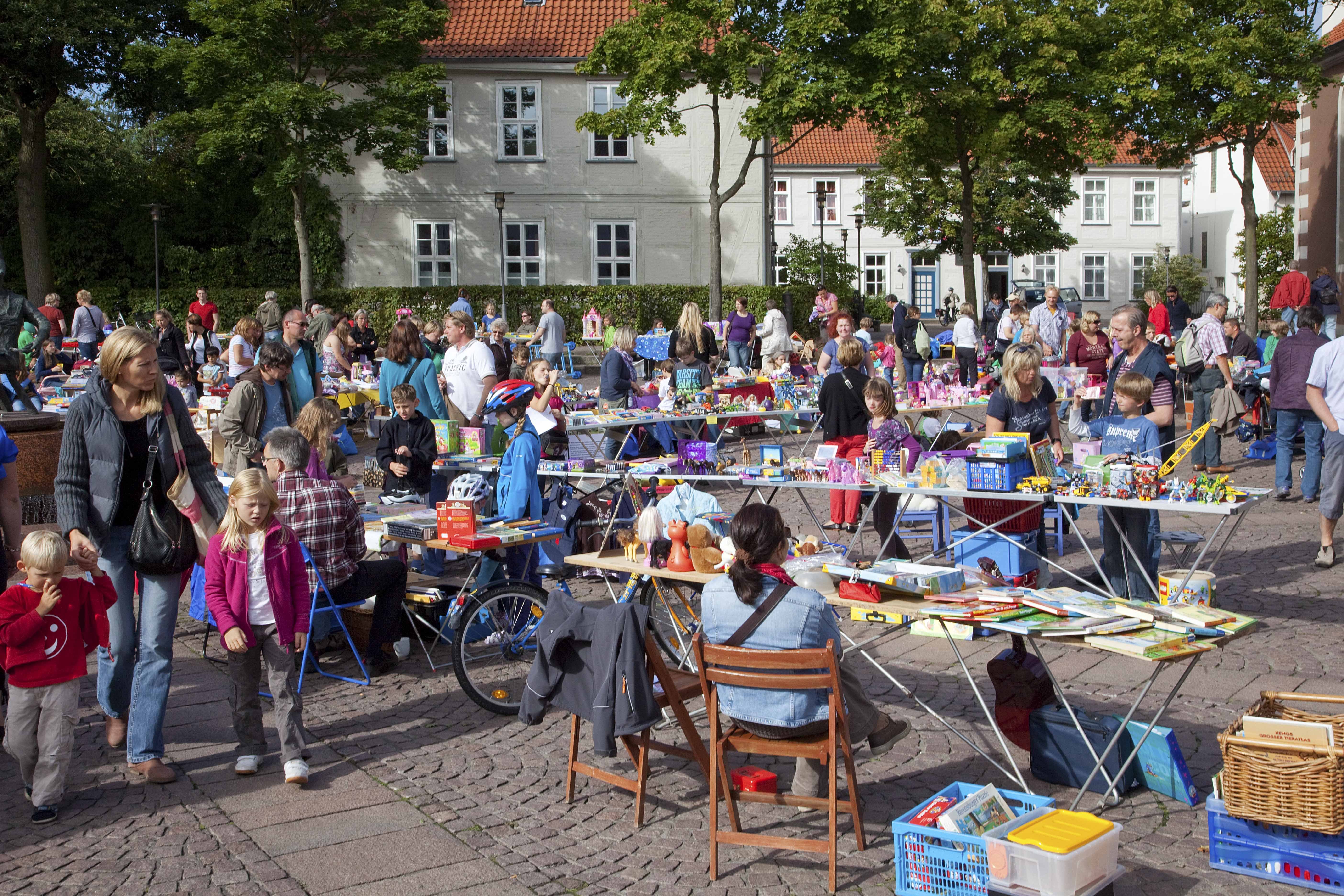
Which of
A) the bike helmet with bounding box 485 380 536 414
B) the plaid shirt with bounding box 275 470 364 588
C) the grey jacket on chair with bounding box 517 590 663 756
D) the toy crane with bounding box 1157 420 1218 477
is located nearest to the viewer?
the grey jacket on chair with bounding box 517 590 663 756

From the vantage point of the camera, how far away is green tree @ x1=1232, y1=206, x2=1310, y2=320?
36.5m

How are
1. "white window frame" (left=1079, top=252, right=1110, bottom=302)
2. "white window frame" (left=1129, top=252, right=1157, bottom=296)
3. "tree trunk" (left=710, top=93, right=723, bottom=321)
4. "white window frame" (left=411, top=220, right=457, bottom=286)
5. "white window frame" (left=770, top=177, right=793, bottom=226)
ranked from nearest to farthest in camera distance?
"tree trunk" (left=710, top=93, right=723, bottom=321) → "white window frame" (left=411, top=220, right=457, bottom=286) → "white window frame" (left=770, top=177, right=793, bottom=226) → "white window frame" (left=1129, top=252, right=1157, bottom=296) → "white window frame" (left=1079, top=252, right=1110, bottom=302)

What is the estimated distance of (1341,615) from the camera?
7.63 meters

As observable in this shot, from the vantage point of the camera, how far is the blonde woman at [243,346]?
10.1 m

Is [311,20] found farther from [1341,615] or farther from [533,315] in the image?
[1341,615]

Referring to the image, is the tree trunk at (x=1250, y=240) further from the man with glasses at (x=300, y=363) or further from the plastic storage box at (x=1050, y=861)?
the plastic storage box at (x=1050, y=861)

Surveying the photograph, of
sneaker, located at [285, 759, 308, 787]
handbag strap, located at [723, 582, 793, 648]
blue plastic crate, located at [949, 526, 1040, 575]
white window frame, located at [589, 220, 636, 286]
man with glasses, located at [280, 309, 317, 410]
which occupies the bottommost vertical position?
sneaker, located at [285, 759, 308, 787]

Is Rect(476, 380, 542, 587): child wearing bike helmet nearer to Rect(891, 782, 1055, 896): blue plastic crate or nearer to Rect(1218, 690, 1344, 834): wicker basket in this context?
Rect(891, 782, 1055, 896): blue plastic crate

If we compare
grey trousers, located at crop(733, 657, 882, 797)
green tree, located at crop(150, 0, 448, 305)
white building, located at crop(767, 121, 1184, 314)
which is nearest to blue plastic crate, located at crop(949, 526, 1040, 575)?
grey trousers, located at crop(733, 657, 882, 797)

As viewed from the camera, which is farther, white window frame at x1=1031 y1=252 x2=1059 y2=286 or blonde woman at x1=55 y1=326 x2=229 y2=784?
white window frame at x1=1031 y1=252 x2=1059 y2=286

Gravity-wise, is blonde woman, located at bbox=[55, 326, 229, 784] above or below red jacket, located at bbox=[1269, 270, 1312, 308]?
below

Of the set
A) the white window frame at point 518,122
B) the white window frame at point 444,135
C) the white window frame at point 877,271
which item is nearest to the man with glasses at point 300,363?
the white window frame at point 444,135

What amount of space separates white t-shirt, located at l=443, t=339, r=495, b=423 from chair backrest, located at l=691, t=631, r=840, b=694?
22.0 feet

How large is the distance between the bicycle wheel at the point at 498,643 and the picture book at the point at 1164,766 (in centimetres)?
294
